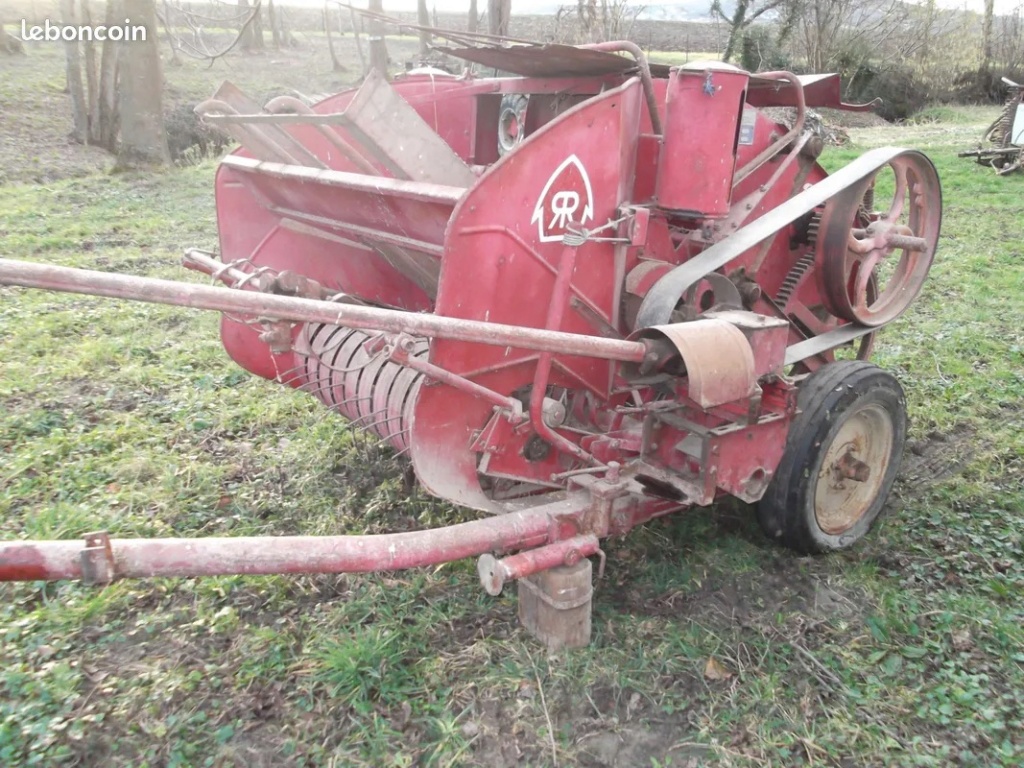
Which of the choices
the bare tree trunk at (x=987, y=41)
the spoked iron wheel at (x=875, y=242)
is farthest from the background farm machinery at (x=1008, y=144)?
the bare tree trunk at (x=987, y=41)

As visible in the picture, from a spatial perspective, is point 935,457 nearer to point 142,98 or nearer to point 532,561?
point 532,561

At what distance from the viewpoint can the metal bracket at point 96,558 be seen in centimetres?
200

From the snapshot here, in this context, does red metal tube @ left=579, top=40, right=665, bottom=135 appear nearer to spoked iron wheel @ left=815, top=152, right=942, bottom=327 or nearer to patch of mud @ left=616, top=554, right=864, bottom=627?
spoked iron wheel @ left=815, top=152, right=942, bottom=327

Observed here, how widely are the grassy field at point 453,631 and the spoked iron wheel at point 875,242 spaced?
0.99 m

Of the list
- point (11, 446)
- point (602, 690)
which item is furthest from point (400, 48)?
point (602, 690)

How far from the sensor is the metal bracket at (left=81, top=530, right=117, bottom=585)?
6.56 feet

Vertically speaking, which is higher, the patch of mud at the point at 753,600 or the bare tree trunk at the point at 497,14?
the bare tree trunk at the point at 497,14

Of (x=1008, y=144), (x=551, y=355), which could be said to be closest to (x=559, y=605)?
(x=551, y=355)

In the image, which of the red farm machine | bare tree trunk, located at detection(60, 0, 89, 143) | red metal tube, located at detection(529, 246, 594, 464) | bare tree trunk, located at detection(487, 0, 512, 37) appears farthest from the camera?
bare tree trunk, located at detection(60, 0, 89, 143)

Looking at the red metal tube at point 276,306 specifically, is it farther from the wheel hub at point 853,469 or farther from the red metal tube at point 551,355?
the wheel hub at point 853,469

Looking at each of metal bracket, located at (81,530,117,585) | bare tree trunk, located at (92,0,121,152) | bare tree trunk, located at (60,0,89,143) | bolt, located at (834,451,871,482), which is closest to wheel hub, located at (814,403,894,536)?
bolt, located at (834,451,871,482)

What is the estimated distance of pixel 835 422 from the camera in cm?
321

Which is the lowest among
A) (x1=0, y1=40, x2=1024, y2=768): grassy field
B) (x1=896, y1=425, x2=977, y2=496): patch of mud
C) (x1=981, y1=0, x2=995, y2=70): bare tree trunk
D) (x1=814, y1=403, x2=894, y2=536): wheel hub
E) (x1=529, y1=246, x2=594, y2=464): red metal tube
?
(x1=0, y1=40, x2=1024, y2=768): grassy field

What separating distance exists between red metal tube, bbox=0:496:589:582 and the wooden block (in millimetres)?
140
